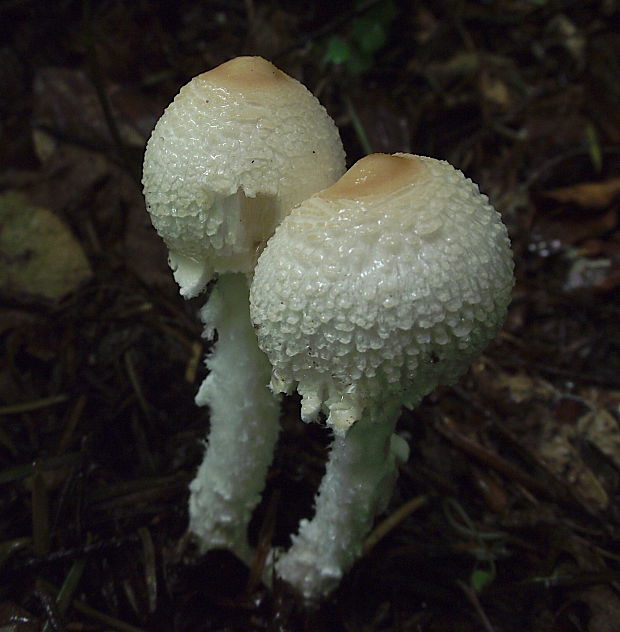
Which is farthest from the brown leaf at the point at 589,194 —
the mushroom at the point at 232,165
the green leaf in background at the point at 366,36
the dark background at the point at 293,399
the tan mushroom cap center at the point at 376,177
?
the tan mushroom cap center at the point at 376,177

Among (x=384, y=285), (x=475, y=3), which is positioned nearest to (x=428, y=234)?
(x=384, y=285)

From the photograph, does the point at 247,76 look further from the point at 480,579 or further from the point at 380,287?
the point at 480,579

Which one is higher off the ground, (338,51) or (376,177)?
(376,177)

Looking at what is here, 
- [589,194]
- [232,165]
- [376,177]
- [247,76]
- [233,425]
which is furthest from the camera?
[589,194]

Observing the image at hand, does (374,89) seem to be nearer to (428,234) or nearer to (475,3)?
(475,3)

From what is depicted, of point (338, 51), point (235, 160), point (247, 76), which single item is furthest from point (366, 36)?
point (235, 160)

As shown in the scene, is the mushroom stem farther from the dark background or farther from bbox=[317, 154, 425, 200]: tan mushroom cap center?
bbox=[317, 154, 425, 200]: tan mushroom cap center
